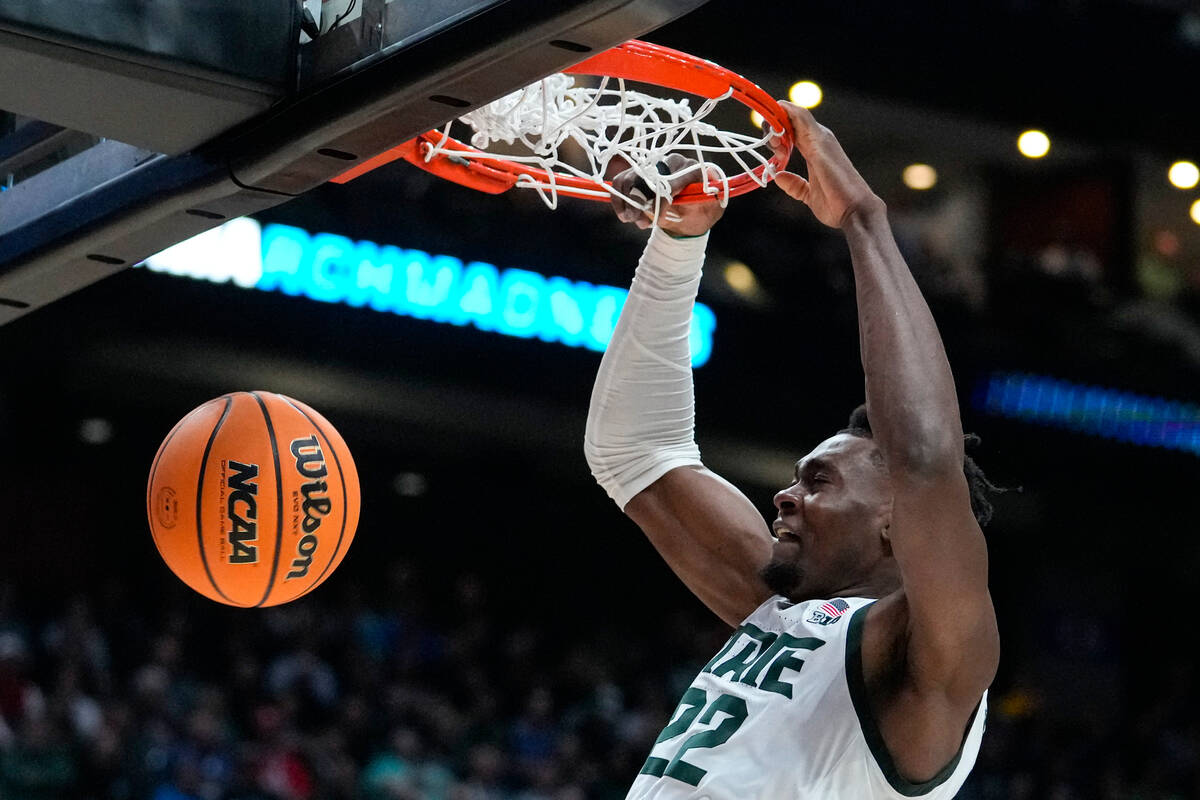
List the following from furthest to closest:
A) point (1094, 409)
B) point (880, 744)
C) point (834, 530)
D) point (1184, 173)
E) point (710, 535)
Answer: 1. point (1184, 173)
2. point (1094, 409)
3. point (710, 535)
4. point (834, 530)
5. point (880, 744)

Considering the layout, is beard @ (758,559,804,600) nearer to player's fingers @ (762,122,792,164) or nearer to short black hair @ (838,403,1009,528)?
short black hair @ (838,403,1009,528)

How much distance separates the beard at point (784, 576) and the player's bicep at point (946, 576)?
0.61 meters

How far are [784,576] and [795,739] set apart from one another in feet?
1.46

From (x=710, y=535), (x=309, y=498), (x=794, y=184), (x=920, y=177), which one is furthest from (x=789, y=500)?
(x=920, y=177)

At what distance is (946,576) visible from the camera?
2494 mm

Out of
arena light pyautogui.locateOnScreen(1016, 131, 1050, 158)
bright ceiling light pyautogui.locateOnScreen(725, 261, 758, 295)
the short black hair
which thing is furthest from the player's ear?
arena light pyautogui.locateOnScreen(1016, 131, 1050, 158)

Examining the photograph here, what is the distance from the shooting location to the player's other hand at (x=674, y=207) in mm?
3240

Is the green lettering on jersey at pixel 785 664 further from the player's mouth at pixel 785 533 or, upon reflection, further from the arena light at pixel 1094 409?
the arena light at pixel 1094 409

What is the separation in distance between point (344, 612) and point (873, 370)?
8153 mm

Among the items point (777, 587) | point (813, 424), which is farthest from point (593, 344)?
point (777, 587)

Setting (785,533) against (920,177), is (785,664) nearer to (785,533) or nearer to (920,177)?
(785,533)

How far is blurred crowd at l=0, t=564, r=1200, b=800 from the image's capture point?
309 inches

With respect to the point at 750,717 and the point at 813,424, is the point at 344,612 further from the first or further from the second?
the point at 750,717

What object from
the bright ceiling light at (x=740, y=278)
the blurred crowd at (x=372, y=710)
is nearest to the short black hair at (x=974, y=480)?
the blurred crowd at (x=372, y=710)
